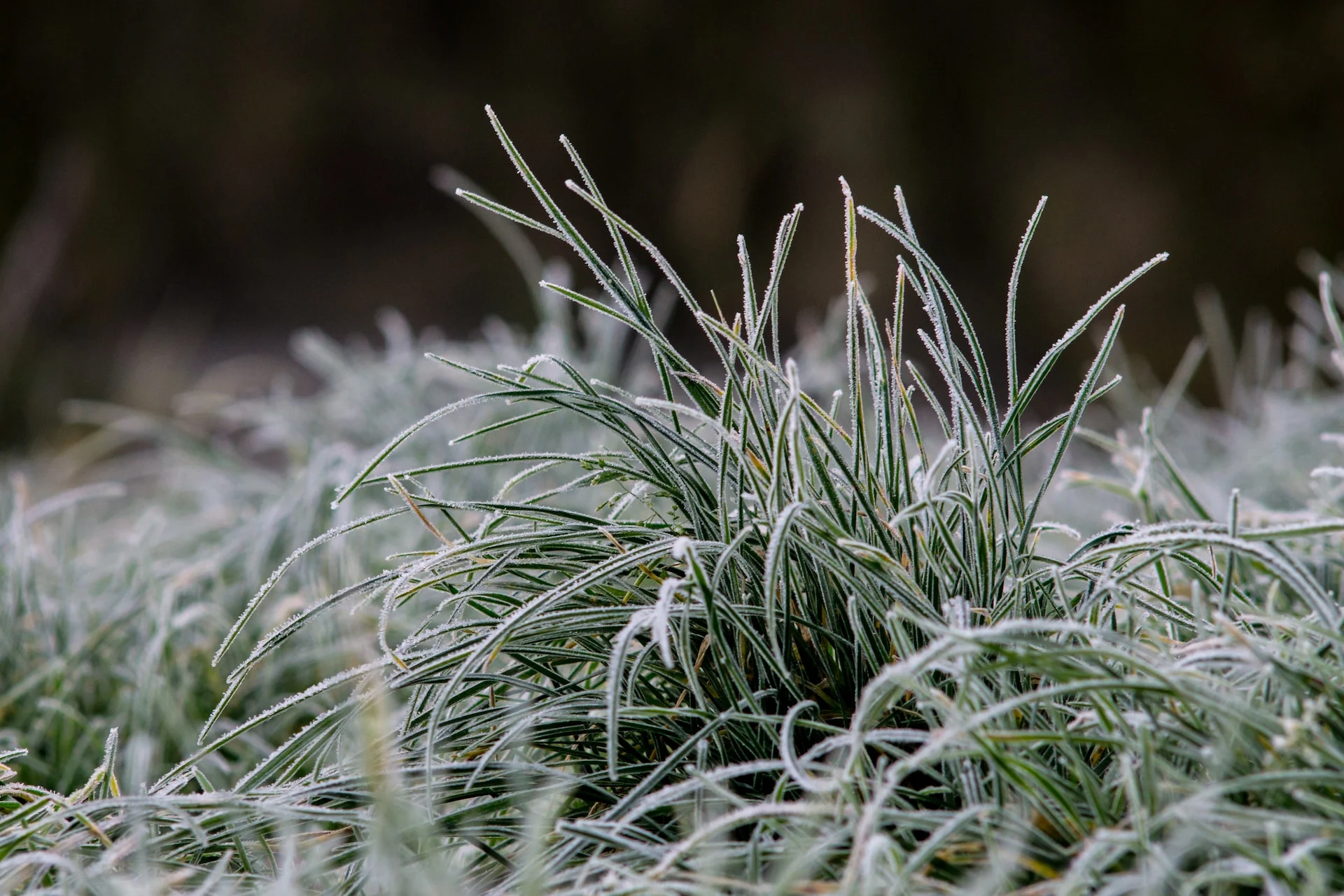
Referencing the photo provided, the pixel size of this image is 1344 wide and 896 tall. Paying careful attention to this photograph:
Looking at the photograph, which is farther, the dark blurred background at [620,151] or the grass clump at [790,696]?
the dark blurred background at [620,151]

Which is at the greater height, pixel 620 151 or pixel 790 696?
pixel 620 151

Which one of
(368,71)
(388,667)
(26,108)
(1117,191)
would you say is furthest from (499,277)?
(388,667)

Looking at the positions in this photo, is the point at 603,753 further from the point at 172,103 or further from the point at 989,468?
the point at 172,103

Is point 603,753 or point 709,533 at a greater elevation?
point 709,533

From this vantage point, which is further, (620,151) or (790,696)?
(620,151)
